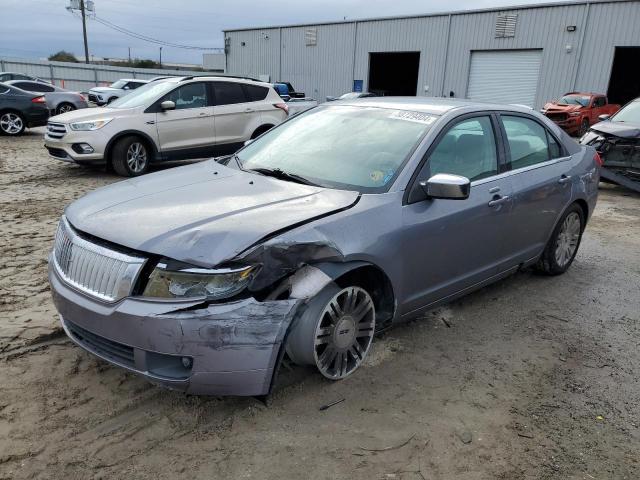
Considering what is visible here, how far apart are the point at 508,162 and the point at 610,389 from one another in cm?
179

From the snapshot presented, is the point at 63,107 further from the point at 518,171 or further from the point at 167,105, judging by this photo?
the point at 518,171

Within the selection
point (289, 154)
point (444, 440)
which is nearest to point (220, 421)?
point (444, 440)

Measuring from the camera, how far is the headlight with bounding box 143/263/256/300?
8.37 feet

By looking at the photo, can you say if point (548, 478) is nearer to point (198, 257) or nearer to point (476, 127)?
point (198, 257)

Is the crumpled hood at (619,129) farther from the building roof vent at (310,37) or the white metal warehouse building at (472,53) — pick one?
the building roof vent at (310,37)

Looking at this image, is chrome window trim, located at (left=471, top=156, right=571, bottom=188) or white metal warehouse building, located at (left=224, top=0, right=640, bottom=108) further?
white metal warehouse building, located at (left=224, top=0, right=640, bottom=108)

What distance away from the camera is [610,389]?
10.8 ft

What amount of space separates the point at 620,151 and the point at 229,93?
711 cm

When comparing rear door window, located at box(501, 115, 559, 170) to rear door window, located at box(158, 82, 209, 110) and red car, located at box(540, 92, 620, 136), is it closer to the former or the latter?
rear door window, located at box(158, 82, 209, 110)

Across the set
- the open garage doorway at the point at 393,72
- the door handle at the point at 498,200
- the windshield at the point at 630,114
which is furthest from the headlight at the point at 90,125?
the open garage doorway at the point at 393,72

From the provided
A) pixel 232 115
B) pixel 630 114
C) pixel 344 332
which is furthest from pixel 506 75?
pixel 344 332

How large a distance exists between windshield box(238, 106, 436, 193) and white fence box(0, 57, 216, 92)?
113 feet

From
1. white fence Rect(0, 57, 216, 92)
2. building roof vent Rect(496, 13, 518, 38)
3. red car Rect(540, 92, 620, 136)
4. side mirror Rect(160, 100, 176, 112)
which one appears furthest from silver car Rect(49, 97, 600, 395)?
white fence Rect(0, 57, 216, 92)

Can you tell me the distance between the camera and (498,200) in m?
Result: 3.96
